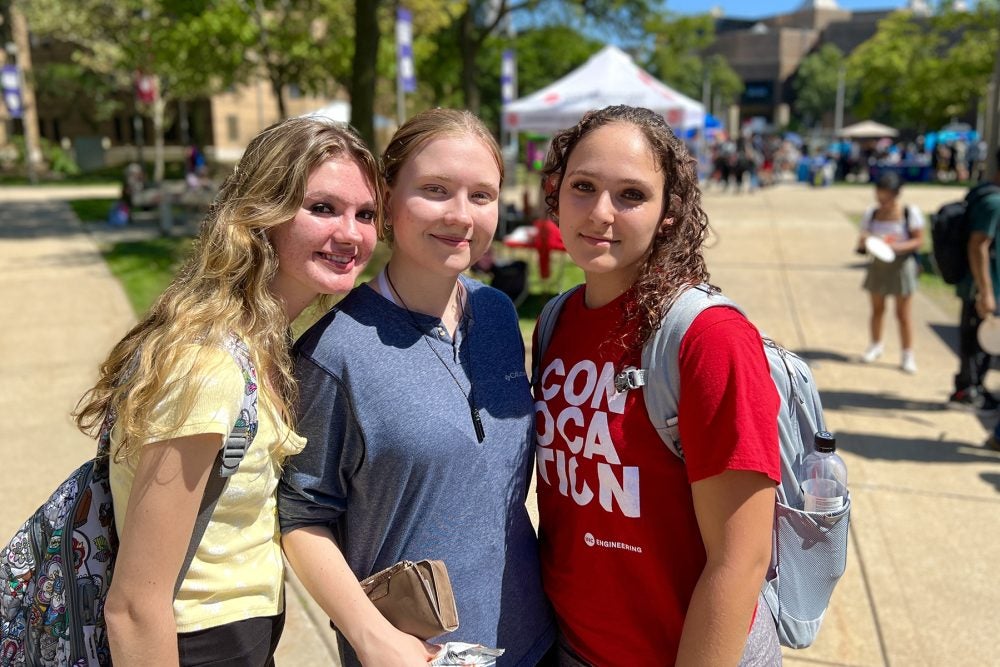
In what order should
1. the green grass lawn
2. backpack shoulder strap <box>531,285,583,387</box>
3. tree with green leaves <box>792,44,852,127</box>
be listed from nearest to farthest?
backpack shoulder strap <box>531,285,583,387</box>, the green grass lawn, tree with green leaves <box>792,44,852,127</box>

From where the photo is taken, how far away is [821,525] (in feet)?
5.20

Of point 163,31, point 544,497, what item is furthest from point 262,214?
point 163,31

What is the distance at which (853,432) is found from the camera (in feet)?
18.2

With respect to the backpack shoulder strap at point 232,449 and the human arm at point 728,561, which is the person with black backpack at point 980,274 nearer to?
the human arm at point 728,561

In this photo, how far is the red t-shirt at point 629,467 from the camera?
1.35 meters

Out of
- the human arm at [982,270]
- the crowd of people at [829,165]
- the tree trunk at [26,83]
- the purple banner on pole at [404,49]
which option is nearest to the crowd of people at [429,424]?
the human arm at [982,270]

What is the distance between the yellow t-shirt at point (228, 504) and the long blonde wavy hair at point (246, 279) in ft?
0.15

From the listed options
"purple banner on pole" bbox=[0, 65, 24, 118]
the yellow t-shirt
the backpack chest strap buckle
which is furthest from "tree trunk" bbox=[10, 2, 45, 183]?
the backpack chest strap buckle

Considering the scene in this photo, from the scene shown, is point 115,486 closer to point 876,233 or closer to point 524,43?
point 876,233

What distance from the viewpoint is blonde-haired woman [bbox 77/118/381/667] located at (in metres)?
1.37

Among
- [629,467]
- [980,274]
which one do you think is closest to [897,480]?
[980,274]

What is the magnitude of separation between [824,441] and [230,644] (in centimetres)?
124

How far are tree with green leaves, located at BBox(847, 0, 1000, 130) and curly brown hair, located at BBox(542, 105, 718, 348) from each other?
30415 millimetres

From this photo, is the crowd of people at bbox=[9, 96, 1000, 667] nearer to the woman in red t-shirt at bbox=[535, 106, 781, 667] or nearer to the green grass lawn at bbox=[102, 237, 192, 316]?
the woman in red t-shirt at bbox=[535, 106, 781, 667]
